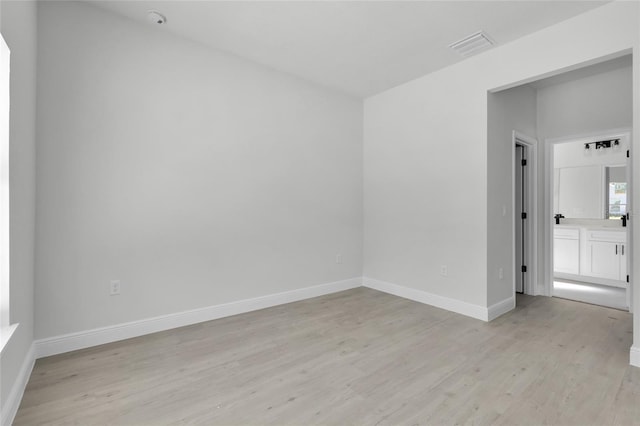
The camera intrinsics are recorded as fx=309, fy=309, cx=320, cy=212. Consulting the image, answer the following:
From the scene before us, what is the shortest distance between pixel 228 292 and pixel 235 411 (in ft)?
5.51

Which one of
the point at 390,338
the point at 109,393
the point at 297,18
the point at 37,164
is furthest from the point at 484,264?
the point at 37,164

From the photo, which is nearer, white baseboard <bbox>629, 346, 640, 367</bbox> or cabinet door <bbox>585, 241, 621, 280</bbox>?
white baseboard <bbox>629, 346, 640, 367</bbox>

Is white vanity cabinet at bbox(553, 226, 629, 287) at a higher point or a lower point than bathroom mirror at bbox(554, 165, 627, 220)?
lower

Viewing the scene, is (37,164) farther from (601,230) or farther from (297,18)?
(601,230)

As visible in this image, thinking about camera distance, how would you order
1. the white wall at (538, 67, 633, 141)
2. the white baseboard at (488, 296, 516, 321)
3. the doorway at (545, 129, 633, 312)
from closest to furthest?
the white baseboard at (488, 296, 516, 321), the white wall at (538, 67, 633, 141), the doorway at (545, 129, 633, 312)

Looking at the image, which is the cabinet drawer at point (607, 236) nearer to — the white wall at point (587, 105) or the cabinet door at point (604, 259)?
the cabinet door at point (604, 259)

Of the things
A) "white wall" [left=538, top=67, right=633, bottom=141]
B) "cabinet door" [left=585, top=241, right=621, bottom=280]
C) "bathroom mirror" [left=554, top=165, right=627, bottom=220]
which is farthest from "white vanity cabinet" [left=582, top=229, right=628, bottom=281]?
"white wall" [left=538, top=67, right=633, bottom=141]

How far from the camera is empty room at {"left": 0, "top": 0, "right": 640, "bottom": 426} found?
1956 millimetres

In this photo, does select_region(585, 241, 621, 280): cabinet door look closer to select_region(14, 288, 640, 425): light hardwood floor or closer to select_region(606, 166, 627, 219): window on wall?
select_region(606, 166, 627, 219): window on wall

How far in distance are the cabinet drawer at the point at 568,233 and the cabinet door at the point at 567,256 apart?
6 centimetres

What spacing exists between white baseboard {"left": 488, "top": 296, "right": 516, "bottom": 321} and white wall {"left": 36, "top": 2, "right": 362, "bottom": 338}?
81.0 inches

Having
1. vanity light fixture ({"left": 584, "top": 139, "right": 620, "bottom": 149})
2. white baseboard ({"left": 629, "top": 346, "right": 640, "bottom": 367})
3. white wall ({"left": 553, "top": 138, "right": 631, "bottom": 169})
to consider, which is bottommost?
white baseboard ({"left": 629, "top": 346, "right": 640, "bottom": 367})

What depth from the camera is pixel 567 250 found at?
535 centimetres

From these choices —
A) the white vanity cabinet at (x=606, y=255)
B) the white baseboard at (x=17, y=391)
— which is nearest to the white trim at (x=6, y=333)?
the white baseboard at (x=17, y=391)
